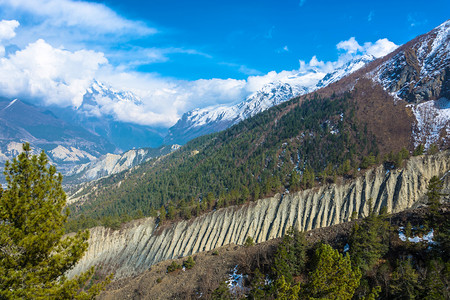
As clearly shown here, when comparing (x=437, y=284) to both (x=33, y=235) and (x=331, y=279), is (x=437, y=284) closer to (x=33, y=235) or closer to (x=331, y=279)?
(x=331, y=279)

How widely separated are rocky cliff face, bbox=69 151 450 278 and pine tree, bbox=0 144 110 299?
6645 centimetres

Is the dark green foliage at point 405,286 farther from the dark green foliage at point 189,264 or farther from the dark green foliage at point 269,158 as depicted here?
the dark green foliage at point 269,158

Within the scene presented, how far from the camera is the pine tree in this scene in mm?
11219

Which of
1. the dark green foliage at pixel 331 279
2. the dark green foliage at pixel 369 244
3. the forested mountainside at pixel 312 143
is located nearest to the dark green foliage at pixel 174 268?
the dark green foliage at pixel 369 244

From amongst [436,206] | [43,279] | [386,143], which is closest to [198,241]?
[436,206]

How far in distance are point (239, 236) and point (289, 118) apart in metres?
124

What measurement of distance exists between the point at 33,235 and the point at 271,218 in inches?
2840

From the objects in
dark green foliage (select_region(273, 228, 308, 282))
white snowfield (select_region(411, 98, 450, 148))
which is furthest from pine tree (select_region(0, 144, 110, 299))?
white snowfield (select_region(411, 98, 450, 148))

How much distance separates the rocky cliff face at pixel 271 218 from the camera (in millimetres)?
71438

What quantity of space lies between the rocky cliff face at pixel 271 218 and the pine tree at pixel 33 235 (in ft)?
218

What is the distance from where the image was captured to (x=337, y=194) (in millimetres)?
76562

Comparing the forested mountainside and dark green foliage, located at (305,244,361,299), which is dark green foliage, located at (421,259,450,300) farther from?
the forested mountainside

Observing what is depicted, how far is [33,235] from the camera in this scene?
12.1 meters

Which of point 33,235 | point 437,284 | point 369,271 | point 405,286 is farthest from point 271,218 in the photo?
point 33,235
